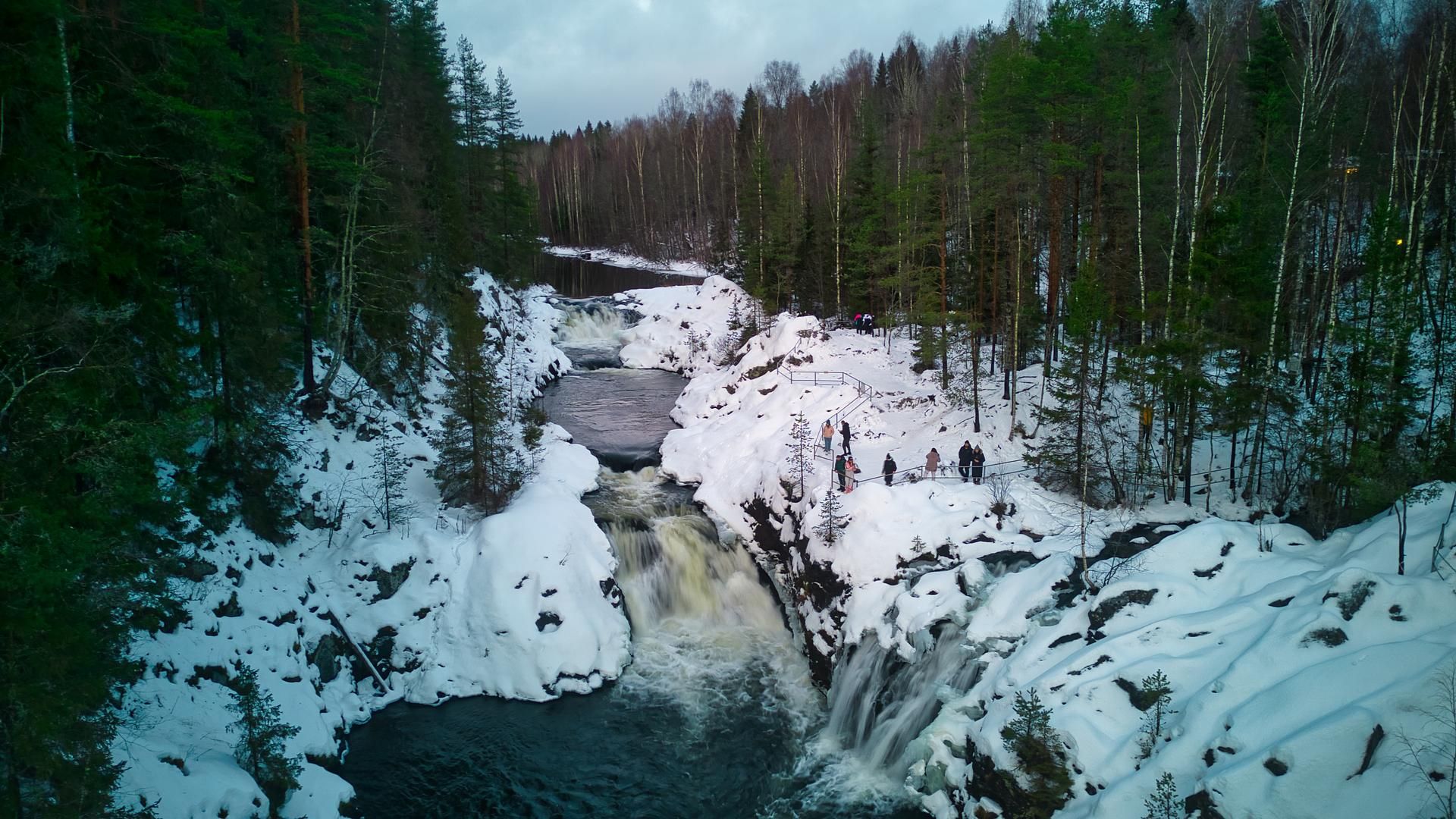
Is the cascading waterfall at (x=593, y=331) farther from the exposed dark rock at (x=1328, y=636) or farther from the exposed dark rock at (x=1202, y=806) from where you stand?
the exposed dark rock at (x=1202, y=806)

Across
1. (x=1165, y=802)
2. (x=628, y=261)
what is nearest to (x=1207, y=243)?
(x=1165, y=802)

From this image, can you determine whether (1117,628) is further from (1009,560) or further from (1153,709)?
(1009,560)

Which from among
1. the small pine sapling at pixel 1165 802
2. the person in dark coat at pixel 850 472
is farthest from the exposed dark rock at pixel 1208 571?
the person in dark coat at pixel 850 472

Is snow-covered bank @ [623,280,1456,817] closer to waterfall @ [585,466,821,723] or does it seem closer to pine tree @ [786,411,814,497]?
pine tree @ [786,411,814,497]

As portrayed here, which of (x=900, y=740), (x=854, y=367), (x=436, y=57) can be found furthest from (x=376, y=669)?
(x=436, y=57)

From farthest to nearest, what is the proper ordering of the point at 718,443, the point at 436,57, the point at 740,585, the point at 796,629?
1. the point at 436,57
2. the point at 718,443
3. the point at 740,585
4. the point at 796,629

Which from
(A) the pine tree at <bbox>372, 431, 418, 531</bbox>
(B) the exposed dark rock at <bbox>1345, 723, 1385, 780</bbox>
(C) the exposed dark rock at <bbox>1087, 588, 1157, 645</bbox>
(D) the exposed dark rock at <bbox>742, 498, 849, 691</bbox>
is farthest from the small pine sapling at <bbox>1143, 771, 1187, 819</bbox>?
(A) the pine tree at <bbox>372, 431, 418, 531</bbox>

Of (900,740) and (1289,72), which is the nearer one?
(900,740)

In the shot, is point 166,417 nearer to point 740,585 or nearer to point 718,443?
point 740,585
